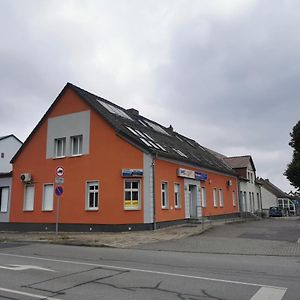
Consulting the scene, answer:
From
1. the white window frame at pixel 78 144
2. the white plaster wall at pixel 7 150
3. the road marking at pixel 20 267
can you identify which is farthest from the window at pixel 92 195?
the white plaster wall at pixel 7 150

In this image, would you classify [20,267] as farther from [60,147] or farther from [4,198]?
[4,198]

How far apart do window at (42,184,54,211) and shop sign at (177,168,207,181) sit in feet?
27.1

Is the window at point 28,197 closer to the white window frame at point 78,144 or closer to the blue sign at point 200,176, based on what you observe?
the white window frame at point 78,144

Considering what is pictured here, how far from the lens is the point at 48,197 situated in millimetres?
24516

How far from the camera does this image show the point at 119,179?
21641mm

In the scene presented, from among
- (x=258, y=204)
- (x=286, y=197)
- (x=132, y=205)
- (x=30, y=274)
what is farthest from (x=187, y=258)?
(x=286, y=197)

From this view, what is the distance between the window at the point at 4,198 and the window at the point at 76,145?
21.4 feet

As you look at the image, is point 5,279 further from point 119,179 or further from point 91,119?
point 91,119

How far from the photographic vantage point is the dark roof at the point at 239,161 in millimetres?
42838

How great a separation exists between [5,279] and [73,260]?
Answer: 10.8 ft

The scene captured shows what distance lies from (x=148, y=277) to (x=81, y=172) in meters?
15.5

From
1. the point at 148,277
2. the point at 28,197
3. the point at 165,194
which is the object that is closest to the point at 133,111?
the point at 165,194

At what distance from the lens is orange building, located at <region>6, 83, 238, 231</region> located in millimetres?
21469

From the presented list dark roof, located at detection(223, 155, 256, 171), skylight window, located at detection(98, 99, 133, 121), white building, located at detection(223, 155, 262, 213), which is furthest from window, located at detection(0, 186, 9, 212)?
dark roof, located at detection(223, 155, 256, 171)
